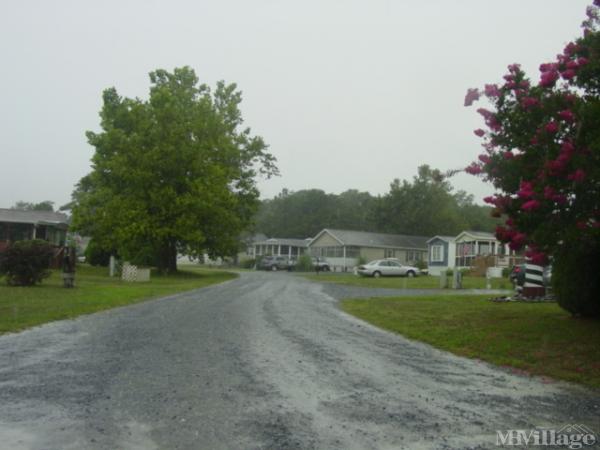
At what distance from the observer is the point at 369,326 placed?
12.6 metres

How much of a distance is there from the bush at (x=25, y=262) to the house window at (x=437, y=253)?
34.2 m

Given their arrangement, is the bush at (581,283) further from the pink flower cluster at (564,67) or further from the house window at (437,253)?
the house window at (437,253)

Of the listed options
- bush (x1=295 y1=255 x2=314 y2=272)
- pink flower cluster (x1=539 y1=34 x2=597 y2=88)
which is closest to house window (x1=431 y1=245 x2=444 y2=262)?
bush (x1=295 y1=255 x2=314 y2=272)

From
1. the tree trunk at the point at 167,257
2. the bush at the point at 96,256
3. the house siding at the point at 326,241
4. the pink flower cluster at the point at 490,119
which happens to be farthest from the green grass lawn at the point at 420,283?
the house siding at the point at 326,241

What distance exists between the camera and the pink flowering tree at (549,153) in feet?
25.0

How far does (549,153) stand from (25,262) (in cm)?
1856

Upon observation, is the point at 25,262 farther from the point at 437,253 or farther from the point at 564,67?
the point at 437,253

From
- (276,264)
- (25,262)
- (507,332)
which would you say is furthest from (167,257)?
(507,332)

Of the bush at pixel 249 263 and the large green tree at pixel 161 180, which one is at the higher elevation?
the large green tree at pixel 161 180

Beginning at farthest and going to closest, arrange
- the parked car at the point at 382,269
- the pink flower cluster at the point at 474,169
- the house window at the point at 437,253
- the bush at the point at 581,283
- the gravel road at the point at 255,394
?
the house window at the point at 437,253 → the parked car at the point at 382,269 → the bush at the point at 581,283 → the pink flower cluster at the point at 474,169 → the gravel road at the point at 255,394

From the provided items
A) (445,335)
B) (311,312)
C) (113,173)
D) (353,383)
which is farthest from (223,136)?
(353,383)

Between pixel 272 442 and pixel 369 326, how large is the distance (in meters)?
8.36

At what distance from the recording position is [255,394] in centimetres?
597

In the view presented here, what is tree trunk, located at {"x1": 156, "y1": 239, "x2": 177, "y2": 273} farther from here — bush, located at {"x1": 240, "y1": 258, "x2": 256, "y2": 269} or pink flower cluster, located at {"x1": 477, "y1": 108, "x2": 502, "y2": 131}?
pink flower cluster, located at {"x1": 477, "y1": 108, "x2": 502, "y2": 131}
